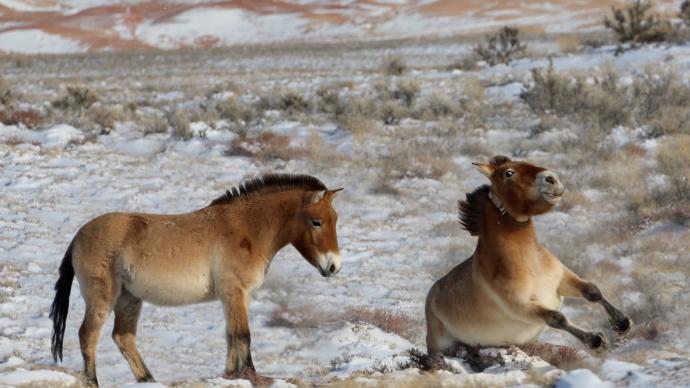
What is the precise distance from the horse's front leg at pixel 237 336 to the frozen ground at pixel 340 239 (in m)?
0.35

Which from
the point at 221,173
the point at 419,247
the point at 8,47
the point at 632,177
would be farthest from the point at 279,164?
the point at 8,47

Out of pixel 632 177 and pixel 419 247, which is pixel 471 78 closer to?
pixel 632 177

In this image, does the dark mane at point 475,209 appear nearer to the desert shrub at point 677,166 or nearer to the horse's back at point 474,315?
the horse's back at point 474,315

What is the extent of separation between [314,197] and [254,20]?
172ft

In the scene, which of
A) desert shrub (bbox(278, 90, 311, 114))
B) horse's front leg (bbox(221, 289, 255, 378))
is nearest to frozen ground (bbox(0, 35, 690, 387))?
horse's front leg (bbox(221, 289, 255, 378))

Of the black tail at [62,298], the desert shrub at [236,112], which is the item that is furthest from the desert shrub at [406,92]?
the black tail at [62,298]

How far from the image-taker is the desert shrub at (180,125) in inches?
624

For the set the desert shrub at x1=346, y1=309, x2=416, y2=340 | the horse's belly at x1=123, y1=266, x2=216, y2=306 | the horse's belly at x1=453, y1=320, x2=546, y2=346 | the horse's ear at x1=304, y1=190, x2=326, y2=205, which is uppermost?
the horse's ear at x1=304, y1=190, x2=326, y2=205

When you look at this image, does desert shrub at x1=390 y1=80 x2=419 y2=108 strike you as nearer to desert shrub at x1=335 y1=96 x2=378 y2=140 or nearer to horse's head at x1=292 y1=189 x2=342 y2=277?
desert shrub at x1=335 y1=96 x2=378 y2=140

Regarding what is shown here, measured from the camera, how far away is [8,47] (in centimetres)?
5006

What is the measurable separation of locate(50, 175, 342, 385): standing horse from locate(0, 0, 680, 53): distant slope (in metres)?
41.0

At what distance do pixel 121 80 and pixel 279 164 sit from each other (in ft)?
44.4

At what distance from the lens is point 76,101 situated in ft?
61.9

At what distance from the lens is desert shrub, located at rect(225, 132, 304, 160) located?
14.5 m
